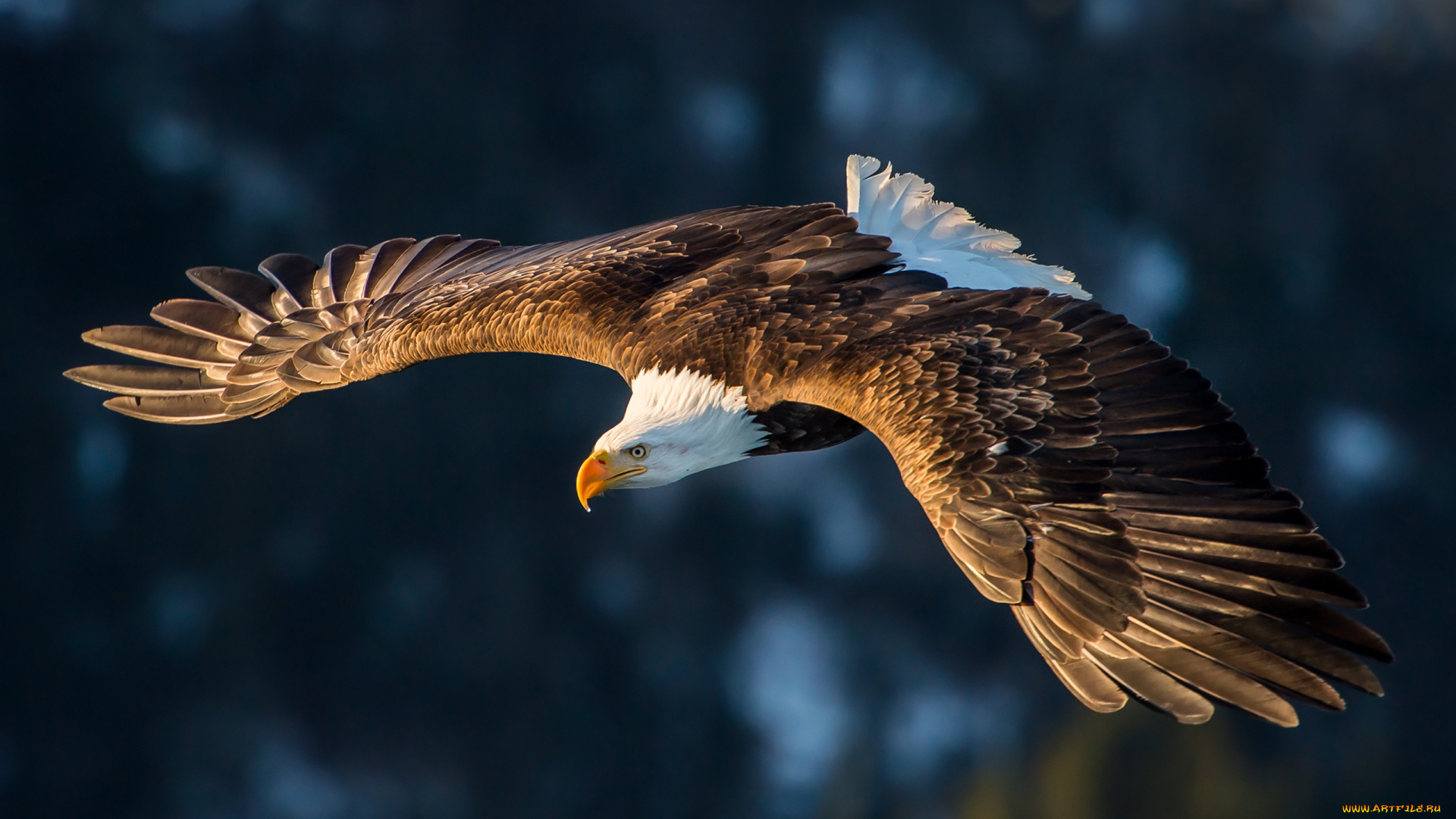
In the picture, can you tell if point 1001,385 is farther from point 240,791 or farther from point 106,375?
point 240,791

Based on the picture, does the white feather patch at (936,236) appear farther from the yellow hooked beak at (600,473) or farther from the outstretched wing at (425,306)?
the yellow hooked beak at (600,473)

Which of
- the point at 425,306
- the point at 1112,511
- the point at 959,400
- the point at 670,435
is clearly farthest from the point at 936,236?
the point at 425,306

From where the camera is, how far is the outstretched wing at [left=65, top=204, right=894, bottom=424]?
6.62 m

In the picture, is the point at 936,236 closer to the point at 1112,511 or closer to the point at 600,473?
the point at 600,473

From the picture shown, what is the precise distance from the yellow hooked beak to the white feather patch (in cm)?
191

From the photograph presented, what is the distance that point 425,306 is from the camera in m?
7.30

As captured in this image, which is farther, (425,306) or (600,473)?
(425,306)

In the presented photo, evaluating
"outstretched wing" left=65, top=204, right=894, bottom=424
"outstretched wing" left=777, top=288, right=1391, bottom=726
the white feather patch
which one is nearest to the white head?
"outstretched wing" left=65, top=204, right=894, bottom=424

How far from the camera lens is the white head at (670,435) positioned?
599 centimetres

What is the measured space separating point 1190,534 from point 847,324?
1.77 m

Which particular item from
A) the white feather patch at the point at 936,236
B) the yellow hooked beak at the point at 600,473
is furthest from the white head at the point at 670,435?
the white feather patch at the point at 936,236

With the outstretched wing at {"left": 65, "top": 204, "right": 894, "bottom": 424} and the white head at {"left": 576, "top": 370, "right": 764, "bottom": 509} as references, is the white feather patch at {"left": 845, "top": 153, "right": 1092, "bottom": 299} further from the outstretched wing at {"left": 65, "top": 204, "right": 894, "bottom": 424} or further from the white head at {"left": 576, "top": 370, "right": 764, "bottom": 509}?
the white head at {"left": 576, "top": 370, "right": 764, "bottom": 509}

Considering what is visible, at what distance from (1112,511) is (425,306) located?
420 centimetres

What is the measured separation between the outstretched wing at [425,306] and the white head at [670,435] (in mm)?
255
